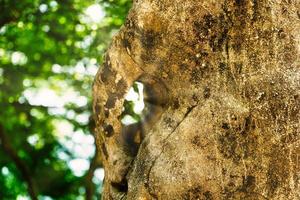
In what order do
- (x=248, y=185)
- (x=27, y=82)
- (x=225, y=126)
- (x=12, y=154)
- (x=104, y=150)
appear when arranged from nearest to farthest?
(x=248, y=185)
(x=225, y=126)
(x=104, y=150)
(x=12, y=154)
(x=27, y=82)

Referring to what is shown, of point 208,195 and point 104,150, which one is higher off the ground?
point 208,195

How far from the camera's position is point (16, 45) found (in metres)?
11.8

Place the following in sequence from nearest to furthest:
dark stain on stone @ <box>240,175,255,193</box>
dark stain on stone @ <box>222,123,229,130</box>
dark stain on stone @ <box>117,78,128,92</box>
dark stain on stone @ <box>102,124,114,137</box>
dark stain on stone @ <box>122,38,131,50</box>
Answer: dark stain on stone @ <box>240,175,255,193</box>
dark stain on stone @ <box>222,123,229,130</box>
dark stain on stone @ <box>122,38,131,50</box>
dark stain on stone @ <box>117,78,128,92</box>
dark stain on stone @ <box>102,124,114,137</box>

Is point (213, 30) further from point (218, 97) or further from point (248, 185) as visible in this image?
point (248, 185)

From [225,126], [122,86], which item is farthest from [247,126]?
[122,86]

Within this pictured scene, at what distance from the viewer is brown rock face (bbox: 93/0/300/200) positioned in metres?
4.39

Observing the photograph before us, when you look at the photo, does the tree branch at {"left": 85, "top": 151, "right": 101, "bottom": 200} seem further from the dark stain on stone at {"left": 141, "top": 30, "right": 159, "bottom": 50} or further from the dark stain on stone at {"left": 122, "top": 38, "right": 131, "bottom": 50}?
the dark stain on stone at {"left": 141, "top": 30, "right": 159, "bottom": 50}

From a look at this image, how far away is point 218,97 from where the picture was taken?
4582 millimetres

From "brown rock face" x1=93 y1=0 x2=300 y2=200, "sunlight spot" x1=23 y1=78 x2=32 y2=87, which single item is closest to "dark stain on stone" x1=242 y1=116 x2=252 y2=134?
"brown rock face" x1=93 y1=0 x2=300 y2=200

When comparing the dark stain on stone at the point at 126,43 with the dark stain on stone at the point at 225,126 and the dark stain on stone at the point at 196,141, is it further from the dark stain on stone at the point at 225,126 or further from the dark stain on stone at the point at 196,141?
the dark stain on stone at the point at 225,126

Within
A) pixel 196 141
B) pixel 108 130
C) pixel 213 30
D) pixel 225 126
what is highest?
pixel 213 30

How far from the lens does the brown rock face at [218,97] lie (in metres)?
4.39

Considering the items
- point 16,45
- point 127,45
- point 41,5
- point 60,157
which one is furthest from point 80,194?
point 127,45

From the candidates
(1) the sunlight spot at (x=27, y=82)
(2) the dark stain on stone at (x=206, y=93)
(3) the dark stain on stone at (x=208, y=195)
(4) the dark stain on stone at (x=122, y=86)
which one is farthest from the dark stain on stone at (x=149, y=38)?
(1) the sunlight spot at (x=27, y=82)
